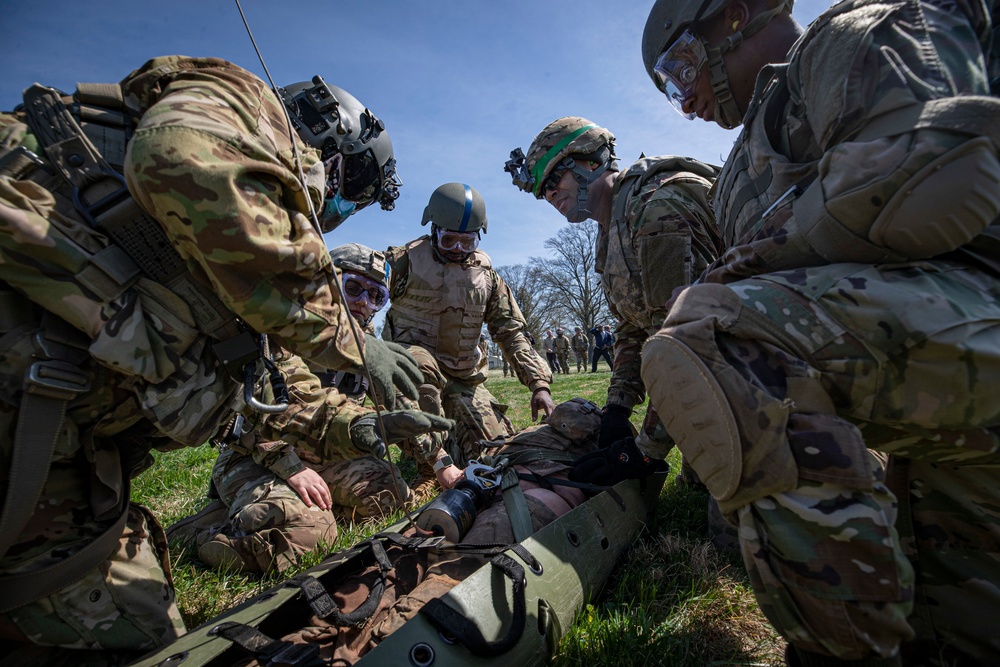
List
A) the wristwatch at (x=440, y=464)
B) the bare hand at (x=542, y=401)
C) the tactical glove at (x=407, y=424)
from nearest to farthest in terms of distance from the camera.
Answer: the tactical glove at (x=407, y=424) → the wristwatch at (x=440, y=464) → the bare hand at (x=542, y=401)

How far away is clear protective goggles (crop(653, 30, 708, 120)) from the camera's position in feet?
8.10

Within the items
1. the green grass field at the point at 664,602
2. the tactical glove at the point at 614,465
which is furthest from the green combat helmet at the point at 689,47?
the green grass field at the point at 664,602

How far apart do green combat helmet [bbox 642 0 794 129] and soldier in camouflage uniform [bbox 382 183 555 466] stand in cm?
292

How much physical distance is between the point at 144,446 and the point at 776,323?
234cm

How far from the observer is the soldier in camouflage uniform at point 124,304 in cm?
150

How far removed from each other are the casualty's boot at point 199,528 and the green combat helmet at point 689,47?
358 centimetres

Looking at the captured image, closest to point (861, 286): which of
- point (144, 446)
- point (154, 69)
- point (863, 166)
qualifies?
point (863, 166)

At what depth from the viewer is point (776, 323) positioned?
139 centimetres

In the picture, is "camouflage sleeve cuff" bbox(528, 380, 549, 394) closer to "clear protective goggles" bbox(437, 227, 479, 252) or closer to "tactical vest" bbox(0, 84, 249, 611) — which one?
"clear protective goggles" bbox(437, 227, 479, 252)

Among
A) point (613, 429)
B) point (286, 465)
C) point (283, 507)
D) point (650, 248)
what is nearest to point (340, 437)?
point (283, 507)

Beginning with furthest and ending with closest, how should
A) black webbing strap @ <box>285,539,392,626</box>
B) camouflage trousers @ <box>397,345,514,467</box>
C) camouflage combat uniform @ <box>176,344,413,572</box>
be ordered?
1. camouflage trousers @ <box>397,345,514,467</box>
2. camouflage combat uniform @ <box>176,344,413,572</box>
3. black webbing strap @ <box>285,539,392,626</box>

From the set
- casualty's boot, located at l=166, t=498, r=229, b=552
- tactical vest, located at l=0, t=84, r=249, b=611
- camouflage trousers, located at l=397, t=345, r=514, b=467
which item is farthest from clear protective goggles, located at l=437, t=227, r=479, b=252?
tactical vest, located at l=0, t=84, r=249, b=611

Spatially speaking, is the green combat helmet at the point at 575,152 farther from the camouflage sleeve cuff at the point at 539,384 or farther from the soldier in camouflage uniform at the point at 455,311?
the camouflage sleeve cuff at the point at 539,384

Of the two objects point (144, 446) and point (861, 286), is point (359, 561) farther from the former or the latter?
point (861, 286)
